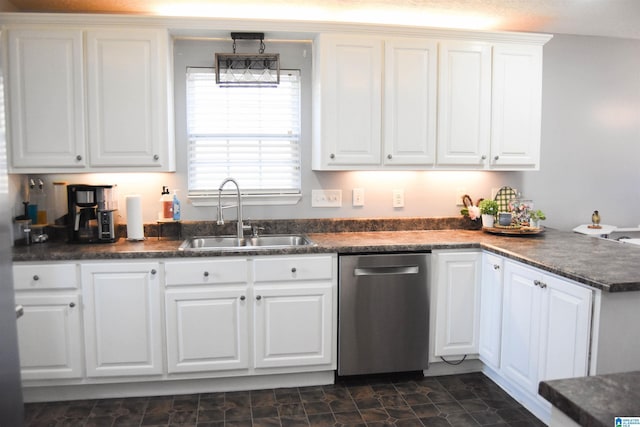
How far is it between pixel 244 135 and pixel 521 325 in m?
2.16

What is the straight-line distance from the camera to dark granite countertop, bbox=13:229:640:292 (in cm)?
231

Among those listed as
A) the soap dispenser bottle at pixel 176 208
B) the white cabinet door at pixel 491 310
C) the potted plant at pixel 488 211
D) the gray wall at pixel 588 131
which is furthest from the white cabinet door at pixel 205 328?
the gray wall at pixel 588 131

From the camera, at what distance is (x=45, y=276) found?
267cm

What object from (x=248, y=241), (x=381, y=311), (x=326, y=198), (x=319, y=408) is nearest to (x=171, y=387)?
(x=319, y=408)

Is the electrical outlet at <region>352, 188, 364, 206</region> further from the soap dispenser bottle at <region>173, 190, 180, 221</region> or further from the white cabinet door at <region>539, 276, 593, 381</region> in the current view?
the white cabinet door at <region>539, 276, 593, 381</region>

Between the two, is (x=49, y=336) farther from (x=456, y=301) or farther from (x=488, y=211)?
(x=488, y=211)

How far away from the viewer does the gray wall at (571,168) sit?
3531 mm

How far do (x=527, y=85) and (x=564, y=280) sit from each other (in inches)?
65.5

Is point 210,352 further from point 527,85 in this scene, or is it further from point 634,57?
point 634,57

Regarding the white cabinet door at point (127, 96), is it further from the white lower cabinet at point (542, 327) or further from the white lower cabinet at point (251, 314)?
the white lower cabinet at point (542, 327)

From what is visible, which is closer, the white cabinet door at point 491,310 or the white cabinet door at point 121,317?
the white cabinet door at point 121,317

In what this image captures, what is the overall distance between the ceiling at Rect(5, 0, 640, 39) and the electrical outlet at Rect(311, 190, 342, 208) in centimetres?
122

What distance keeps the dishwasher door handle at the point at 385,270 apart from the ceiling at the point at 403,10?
168 centimetres

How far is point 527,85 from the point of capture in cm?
334
